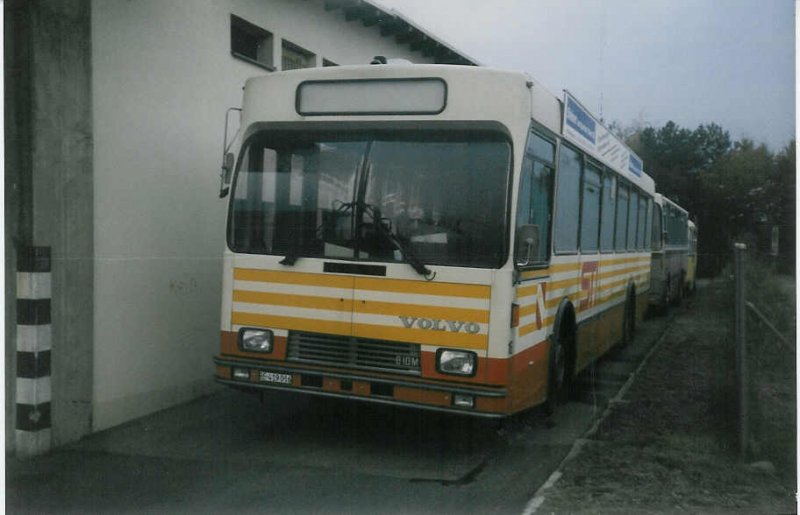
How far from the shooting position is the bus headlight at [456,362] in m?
5.86

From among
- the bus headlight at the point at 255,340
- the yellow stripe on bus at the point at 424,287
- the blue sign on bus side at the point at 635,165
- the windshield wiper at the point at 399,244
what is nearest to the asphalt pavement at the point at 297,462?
the bus headlight at the point at 255,340

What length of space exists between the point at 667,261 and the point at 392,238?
34.6 ft

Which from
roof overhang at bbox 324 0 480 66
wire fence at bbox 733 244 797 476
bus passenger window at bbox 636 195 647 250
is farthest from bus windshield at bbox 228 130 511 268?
bus passenger window at bbox 636 195 647 250

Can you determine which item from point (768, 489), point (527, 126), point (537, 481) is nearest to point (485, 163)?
point (527, 126)

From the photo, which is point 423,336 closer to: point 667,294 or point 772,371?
point 772,371

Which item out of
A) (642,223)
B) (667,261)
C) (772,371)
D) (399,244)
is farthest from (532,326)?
(667,261)

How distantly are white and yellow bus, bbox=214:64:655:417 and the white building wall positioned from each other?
1.09 metres

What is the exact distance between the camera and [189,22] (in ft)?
26.1

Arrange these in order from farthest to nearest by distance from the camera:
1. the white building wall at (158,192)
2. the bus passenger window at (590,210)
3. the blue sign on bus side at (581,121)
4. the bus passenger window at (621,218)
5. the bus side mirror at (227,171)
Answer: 1. the bus passenger window at (621,218)
2. the bus passenger window at (590,210)
3. the blue sign on bus side at (581,121)
4. the white building wall at (158,192)
5. the bus side mirror at (227,171)

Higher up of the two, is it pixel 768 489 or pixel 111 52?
pixel 111 52

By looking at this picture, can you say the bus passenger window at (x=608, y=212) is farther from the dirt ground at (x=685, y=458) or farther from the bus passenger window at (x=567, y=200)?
the bus passenger window at (x=567, y=200)

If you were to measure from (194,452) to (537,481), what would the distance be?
2.58 m

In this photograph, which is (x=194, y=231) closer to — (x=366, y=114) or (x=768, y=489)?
(x=366, y=114)

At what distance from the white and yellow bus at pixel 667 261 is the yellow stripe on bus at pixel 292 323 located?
22.5ft
